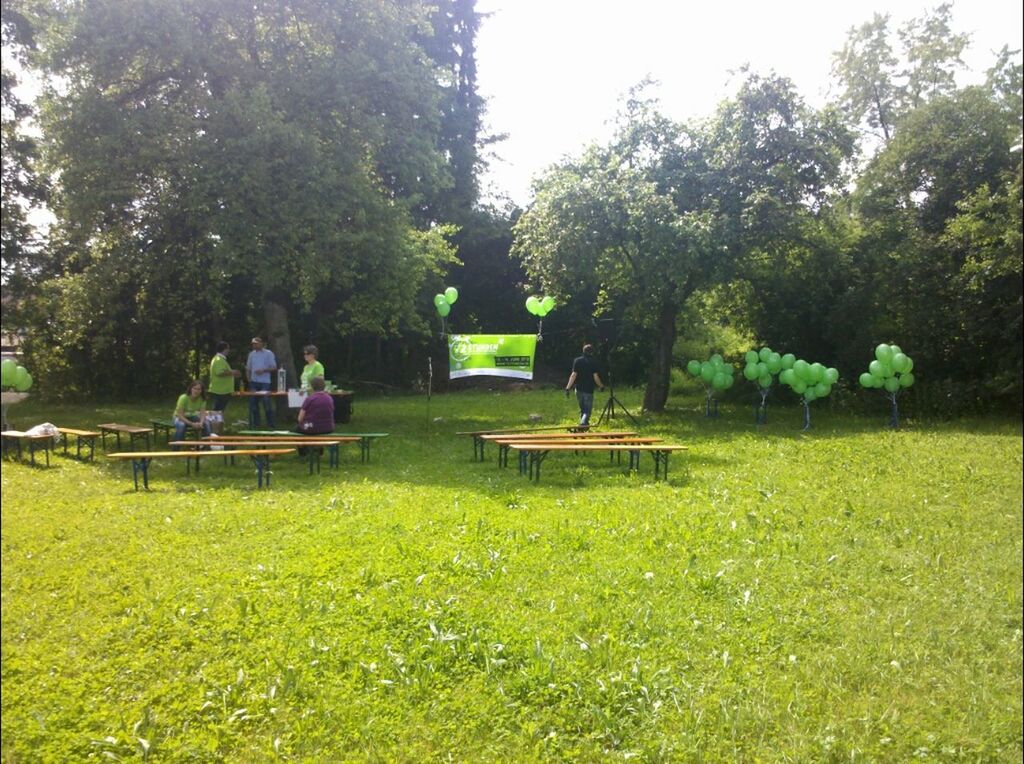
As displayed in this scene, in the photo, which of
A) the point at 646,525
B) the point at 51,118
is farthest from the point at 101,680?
the point at 51,118

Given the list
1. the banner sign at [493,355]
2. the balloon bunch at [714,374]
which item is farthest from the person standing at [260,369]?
the balloon bunch at [714,374]

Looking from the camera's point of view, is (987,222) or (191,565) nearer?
(191,565)

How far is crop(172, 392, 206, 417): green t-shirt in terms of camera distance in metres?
10.0

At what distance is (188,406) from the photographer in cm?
1010

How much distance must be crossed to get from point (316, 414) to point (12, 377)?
3.42m

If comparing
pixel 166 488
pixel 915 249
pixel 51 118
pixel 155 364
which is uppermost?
pixel 51 118

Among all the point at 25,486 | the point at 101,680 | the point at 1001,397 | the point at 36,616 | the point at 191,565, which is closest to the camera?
the point at 101,680

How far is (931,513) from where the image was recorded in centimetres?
645

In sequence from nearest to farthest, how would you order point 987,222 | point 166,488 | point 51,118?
point 166,488 < point 51,118 < point 987,222

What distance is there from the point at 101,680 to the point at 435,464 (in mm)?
6619

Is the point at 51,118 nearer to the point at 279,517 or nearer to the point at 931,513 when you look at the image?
the point at 279,517

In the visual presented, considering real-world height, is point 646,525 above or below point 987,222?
below

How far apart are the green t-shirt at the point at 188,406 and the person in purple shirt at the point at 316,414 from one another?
1398 mm

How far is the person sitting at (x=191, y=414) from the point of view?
9914 millimetres
